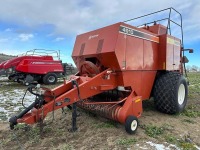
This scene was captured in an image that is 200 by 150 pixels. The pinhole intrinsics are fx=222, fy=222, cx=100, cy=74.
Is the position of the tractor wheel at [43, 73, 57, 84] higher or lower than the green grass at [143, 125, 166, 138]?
higher

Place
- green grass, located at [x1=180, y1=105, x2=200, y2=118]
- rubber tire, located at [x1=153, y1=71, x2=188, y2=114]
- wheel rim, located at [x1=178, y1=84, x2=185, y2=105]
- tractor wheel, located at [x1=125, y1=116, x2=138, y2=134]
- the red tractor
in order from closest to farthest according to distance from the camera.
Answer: tractor wheel, located at [x1=125, y1=116, x2=138, y2=134] → rubber tire, located at [x1=153, y1=71, x2=188, y2=114] → green grass, located at [x1=180, y1=105, x2=200, y2=118] → wheel rim, located at [x1=178, y1=84, x2=185, y2=105] → the red tractor

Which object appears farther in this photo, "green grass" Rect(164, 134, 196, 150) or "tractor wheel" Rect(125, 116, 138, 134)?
"tractor wheel" Rect(125, 116, 138, 134)

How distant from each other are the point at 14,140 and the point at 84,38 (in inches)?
113

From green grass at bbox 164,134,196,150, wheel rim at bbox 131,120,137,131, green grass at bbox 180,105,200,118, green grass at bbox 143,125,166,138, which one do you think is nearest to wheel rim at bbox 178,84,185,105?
green grass at bbox 180,105,200,118

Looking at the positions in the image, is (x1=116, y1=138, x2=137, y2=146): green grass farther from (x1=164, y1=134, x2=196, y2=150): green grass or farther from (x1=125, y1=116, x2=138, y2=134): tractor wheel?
(x1=164, y1=134, x2=196, y2=150): green grass

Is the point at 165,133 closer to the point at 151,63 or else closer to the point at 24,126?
the point at 151,63

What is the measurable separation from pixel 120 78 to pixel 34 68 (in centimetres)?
946

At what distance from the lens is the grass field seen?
390 cm

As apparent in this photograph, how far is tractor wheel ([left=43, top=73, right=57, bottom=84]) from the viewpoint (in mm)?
13711

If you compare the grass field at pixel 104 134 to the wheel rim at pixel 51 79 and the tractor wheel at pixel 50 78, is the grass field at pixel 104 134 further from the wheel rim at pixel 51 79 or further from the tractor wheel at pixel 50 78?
the wheel rim at pixel 51 79

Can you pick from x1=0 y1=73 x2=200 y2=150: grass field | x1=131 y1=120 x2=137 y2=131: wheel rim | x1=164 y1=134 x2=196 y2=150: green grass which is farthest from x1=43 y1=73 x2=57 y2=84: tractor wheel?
x1=164 y1=134 x2=196 y2=150: green grass

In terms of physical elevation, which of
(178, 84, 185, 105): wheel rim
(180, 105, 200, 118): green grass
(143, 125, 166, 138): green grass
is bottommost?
(143, 125, 166, 138): green grass

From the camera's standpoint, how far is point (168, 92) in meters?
5.41

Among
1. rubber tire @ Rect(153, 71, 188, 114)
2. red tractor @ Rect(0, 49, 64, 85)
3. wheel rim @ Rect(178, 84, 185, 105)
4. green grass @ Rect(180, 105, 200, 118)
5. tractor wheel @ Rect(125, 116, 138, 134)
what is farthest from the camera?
red tractor @ Rect(0, 49, 64, 85)
